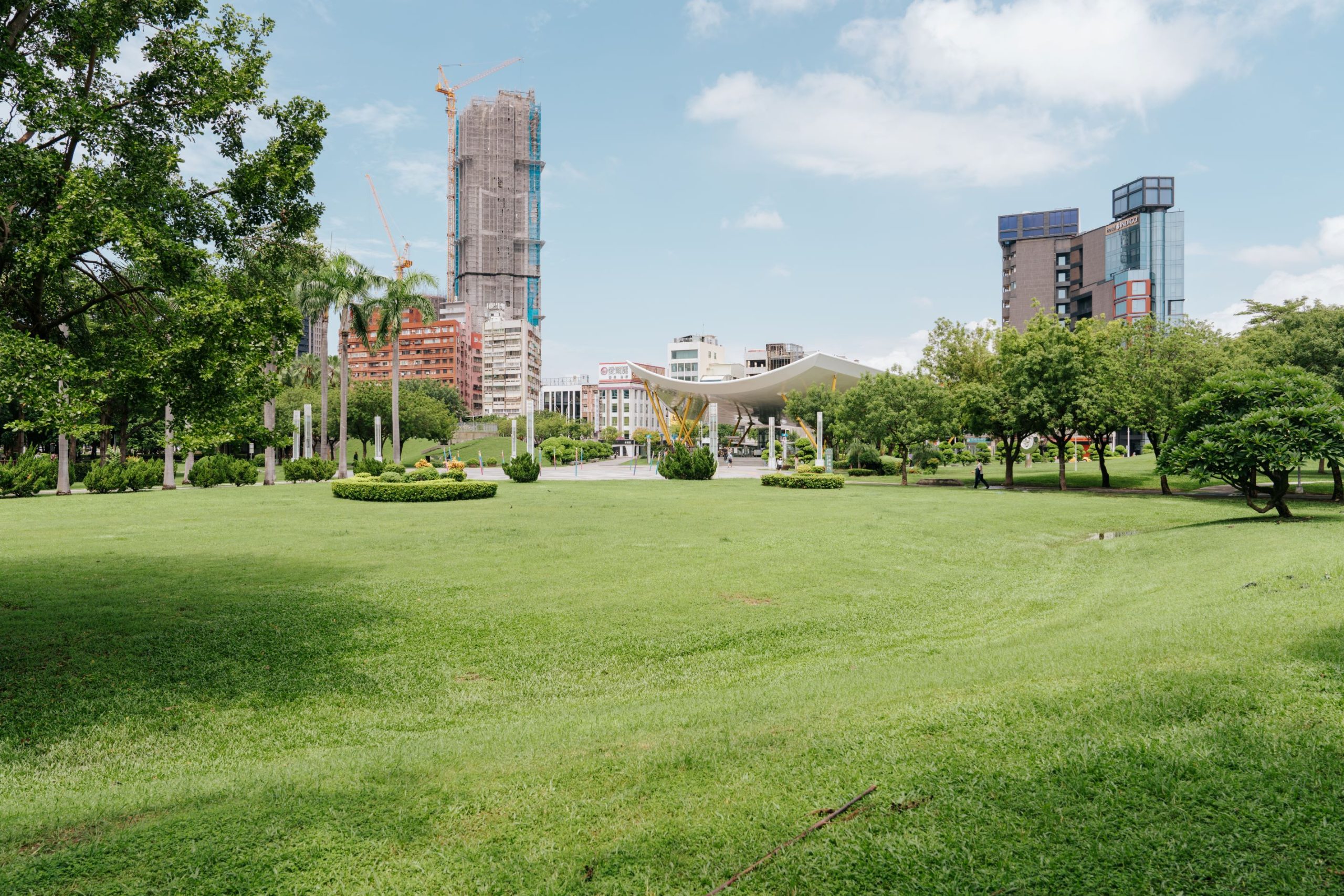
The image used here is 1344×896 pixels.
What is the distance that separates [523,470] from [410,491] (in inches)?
386

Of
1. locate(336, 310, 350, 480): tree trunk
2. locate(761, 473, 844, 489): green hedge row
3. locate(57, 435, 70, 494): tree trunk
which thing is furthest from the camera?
locate(336, 310, 350, 480): tree trunk

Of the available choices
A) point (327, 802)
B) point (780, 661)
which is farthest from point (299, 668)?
point (780, 661)

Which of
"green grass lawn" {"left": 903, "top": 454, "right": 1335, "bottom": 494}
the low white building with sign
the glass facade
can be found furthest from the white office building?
"green grass lawn" {"left": 903, "top": 454, "right": 1335, "bottom": 494}

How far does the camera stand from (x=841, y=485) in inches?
1229

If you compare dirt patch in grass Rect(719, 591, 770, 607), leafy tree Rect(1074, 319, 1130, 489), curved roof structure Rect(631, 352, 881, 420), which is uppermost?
curved roof structure Rect(631, 352, 881, 420)

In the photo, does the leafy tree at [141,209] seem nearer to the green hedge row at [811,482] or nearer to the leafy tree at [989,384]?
the green hedge row at [811,482]

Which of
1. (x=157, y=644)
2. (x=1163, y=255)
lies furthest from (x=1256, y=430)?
(x=1163, y=255)

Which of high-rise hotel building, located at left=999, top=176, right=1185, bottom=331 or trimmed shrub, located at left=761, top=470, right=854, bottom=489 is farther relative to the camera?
high-rise hotel building, located at left=999, top=176, right=1185, bottom=331

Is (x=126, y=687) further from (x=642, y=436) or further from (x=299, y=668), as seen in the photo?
(x=642, y=436)

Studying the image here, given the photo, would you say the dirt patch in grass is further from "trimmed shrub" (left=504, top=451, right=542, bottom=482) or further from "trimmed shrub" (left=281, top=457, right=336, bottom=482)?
"trimmed shrub" (left=281, top=457, right=336, bottom=482)

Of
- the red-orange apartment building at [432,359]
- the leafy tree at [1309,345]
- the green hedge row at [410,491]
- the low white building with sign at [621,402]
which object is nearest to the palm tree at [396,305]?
the green hedge row at [410,491]

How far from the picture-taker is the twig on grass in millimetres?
2707

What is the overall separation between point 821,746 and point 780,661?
366 cm

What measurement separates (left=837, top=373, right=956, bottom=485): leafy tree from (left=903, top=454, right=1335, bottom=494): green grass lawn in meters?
4.28
